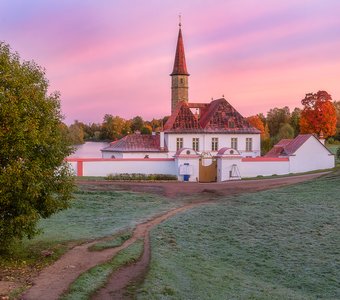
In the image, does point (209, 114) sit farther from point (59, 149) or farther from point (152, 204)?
point (59, 149)

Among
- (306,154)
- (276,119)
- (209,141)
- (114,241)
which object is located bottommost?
(114,241)

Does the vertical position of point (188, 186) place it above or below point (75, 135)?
below

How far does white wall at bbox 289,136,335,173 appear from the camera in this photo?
37781mm

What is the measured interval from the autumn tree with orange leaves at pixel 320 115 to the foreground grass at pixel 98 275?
50.4 m

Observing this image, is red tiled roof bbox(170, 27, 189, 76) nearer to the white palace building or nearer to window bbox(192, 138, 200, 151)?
the white palace building

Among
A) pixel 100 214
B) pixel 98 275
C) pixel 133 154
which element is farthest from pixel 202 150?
pixel 98 275

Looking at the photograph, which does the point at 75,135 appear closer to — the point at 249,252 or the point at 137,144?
the point at 137,144

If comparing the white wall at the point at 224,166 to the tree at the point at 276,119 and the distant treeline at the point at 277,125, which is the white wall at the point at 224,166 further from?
the tree at the point at 276,119

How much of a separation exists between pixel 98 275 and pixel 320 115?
176 feet

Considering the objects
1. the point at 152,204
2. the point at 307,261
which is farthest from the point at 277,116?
the point at 307,261

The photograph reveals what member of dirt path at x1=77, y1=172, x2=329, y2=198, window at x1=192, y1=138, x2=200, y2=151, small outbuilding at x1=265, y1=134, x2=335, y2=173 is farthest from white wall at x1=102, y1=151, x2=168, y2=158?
dirt path at x1=77, y1=172, x2=329, y2=198

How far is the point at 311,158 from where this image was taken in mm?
38625

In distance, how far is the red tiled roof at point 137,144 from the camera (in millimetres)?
44578

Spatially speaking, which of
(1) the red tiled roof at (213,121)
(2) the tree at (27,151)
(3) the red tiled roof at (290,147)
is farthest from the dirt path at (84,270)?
(1) the red tiled roof at (213,121)
